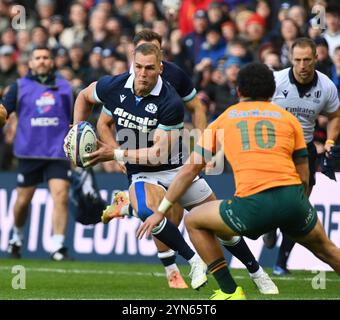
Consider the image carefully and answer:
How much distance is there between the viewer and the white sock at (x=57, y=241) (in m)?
15.3

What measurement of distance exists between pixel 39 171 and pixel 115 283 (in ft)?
12.9

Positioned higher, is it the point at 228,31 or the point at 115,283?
the point at 228,31

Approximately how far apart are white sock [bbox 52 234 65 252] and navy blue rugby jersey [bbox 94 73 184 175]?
14.3ft

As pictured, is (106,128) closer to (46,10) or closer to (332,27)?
(332,27)

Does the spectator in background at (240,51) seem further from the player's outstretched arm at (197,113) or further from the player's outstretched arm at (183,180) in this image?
the player's outstretched arm at (183,180)

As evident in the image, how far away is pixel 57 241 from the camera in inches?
604

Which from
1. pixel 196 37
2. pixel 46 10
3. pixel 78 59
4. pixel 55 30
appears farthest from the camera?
pixel 46 10

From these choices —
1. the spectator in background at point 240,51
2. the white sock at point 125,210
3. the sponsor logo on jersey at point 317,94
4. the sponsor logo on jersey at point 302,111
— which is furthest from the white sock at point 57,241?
the sponsor logo on jersey at point 317,94

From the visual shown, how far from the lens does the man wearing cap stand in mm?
15352

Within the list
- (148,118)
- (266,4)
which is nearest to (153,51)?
(148,118)

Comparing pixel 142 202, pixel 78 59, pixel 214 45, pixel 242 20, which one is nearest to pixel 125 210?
pixel 142 202
